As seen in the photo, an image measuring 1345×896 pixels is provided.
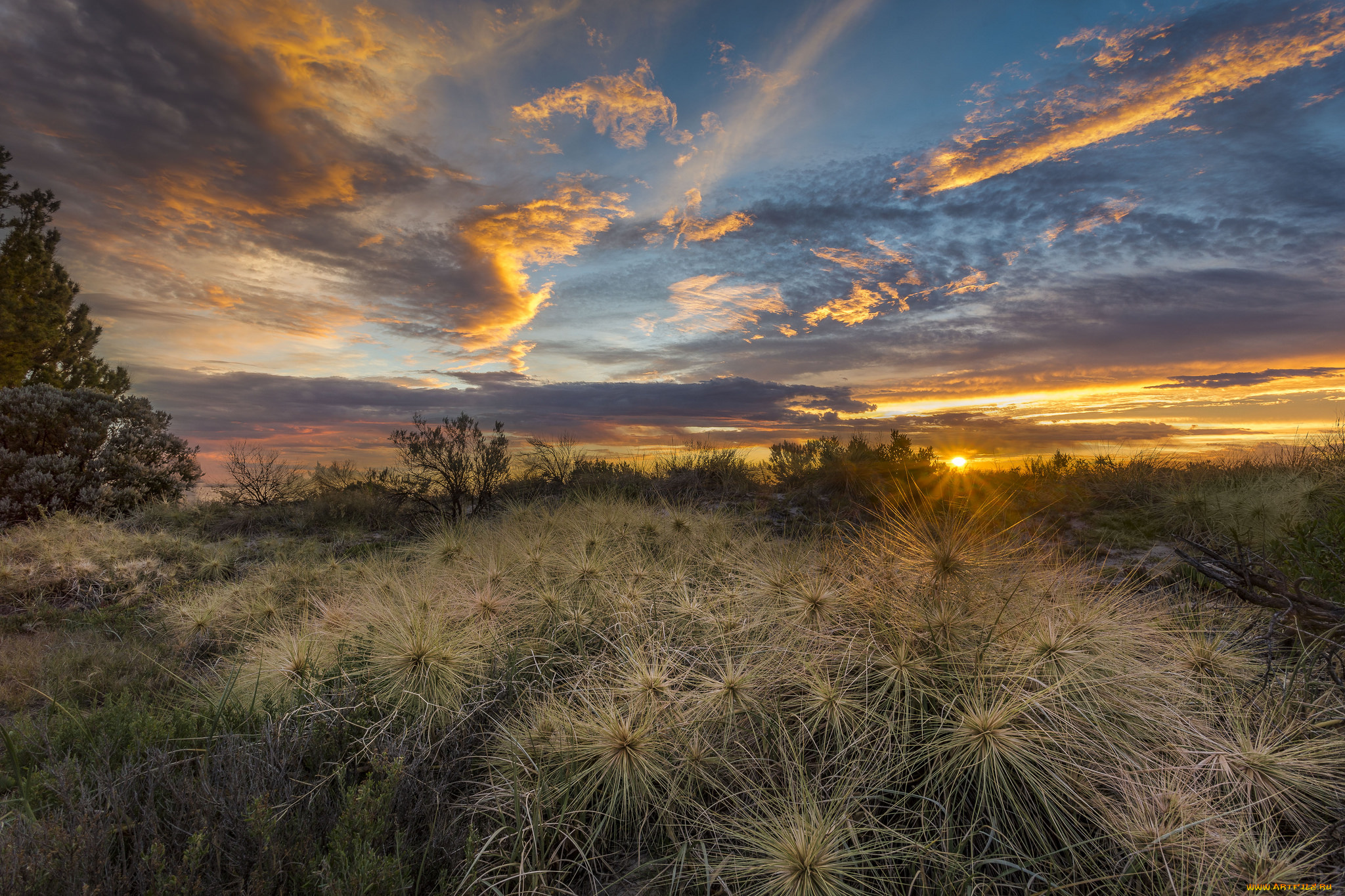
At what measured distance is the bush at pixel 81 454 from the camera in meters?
10.5

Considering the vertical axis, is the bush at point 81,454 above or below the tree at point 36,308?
below

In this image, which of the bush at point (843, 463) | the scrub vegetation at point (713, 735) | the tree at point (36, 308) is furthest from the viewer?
the tree at point (36, 308)

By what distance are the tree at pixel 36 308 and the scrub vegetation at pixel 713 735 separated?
1688 centimetres

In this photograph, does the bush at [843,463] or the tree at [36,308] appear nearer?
the bush at [843,463]

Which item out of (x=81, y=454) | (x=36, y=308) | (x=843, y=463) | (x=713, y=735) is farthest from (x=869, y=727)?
(x=36, y=308)

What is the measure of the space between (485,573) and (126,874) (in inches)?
120

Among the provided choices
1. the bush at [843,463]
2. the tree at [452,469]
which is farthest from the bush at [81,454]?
the bush at [843,463]

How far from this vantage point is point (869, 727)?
265 centimetres


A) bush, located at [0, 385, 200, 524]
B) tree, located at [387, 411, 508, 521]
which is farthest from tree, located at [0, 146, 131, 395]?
tree, located at [387, 411, 508, 521]

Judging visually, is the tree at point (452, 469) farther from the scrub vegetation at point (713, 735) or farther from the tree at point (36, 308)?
the tree at point (36, 308)

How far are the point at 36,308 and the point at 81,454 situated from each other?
30.6 ft

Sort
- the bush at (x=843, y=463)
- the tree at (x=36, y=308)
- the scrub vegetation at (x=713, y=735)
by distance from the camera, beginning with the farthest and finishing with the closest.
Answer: the tree at (x=36, y=308), the bush at (x=843, y=463), the scrub vegetation at (x=713, y=735)

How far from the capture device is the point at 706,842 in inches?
91.4

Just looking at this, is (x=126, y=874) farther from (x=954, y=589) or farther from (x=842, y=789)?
(x=954, y=589)
